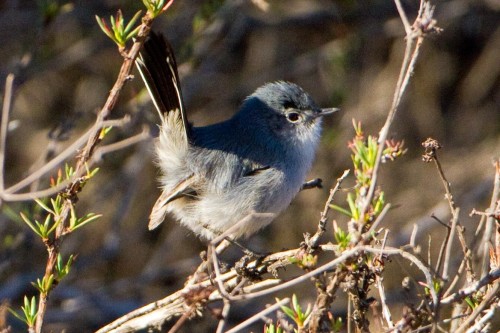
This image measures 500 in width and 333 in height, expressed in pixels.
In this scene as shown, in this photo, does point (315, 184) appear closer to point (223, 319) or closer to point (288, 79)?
point (223, 319)

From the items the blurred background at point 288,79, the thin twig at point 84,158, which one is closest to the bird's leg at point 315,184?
the thin twig at point 84,158

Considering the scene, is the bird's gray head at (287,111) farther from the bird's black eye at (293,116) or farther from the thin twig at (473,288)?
the thin twig at (473,288)

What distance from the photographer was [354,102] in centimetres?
589

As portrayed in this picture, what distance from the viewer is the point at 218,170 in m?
3.47

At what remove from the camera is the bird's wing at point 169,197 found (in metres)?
3.35

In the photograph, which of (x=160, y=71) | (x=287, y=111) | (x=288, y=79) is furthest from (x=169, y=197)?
(x=288, y=79)

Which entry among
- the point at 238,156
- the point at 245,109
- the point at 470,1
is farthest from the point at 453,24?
the point at 238,156

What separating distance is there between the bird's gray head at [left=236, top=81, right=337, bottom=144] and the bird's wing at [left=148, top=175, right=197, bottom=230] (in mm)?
585

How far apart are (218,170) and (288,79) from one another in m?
2.62

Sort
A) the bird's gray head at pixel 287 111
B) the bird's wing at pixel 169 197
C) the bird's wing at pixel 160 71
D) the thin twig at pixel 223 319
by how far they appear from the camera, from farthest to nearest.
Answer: the bird's gray head at pixel 287 111
the bird's wing at pixel 169 197
the bird's wing at pixel 160 71
the thin twig at pixel 223 319

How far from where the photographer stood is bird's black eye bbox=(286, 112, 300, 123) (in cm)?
390

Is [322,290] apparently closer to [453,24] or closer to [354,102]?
[354,102]

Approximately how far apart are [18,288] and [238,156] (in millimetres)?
1556

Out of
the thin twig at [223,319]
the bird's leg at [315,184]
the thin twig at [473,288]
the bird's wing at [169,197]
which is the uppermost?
the bird's wing at [169,197]
